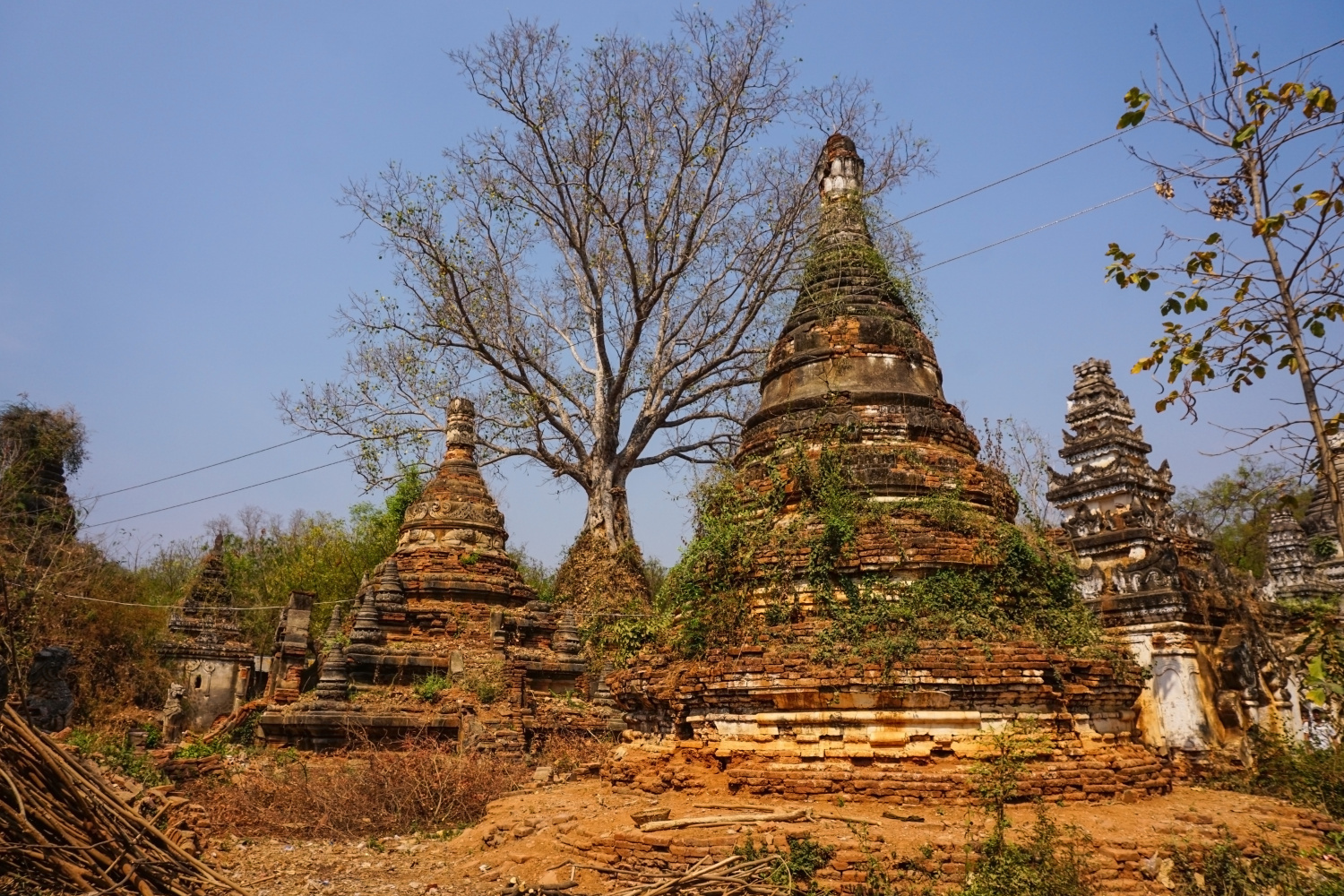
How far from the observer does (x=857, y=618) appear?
7.44 m

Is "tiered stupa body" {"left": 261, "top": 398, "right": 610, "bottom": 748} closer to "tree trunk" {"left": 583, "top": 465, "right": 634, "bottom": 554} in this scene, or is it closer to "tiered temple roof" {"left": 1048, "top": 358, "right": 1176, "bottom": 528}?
"tree trunk" {"left": 583, "top": 465, "right": 634, "bottom": 554}

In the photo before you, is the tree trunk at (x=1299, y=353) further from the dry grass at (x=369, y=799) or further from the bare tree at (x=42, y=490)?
the bare tree at (x=42, y=490)

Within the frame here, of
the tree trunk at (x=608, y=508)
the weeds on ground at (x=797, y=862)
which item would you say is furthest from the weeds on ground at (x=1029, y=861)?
the tree trunk at (x=608, y=508)

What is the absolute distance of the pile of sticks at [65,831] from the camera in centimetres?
441

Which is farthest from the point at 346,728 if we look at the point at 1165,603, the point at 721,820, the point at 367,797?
the point at 1165,603

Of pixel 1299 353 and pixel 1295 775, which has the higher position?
pixel 1299 353

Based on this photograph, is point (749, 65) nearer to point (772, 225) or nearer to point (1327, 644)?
point (772, 225)

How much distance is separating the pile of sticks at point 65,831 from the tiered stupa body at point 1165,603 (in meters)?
9.31

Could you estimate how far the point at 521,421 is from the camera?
885 inches

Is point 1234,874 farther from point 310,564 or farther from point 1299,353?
point 310,564

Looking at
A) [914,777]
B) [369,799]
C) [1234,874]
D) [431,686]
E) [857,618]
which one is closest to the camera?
[1234,874]

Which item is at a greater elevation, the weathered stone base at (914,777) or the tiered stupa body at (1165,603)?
the tiered stupa body at (1165,603)

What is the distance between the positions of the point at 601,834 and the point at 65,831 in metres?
3.19

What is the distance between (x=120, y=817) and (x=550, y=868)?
2741mm
